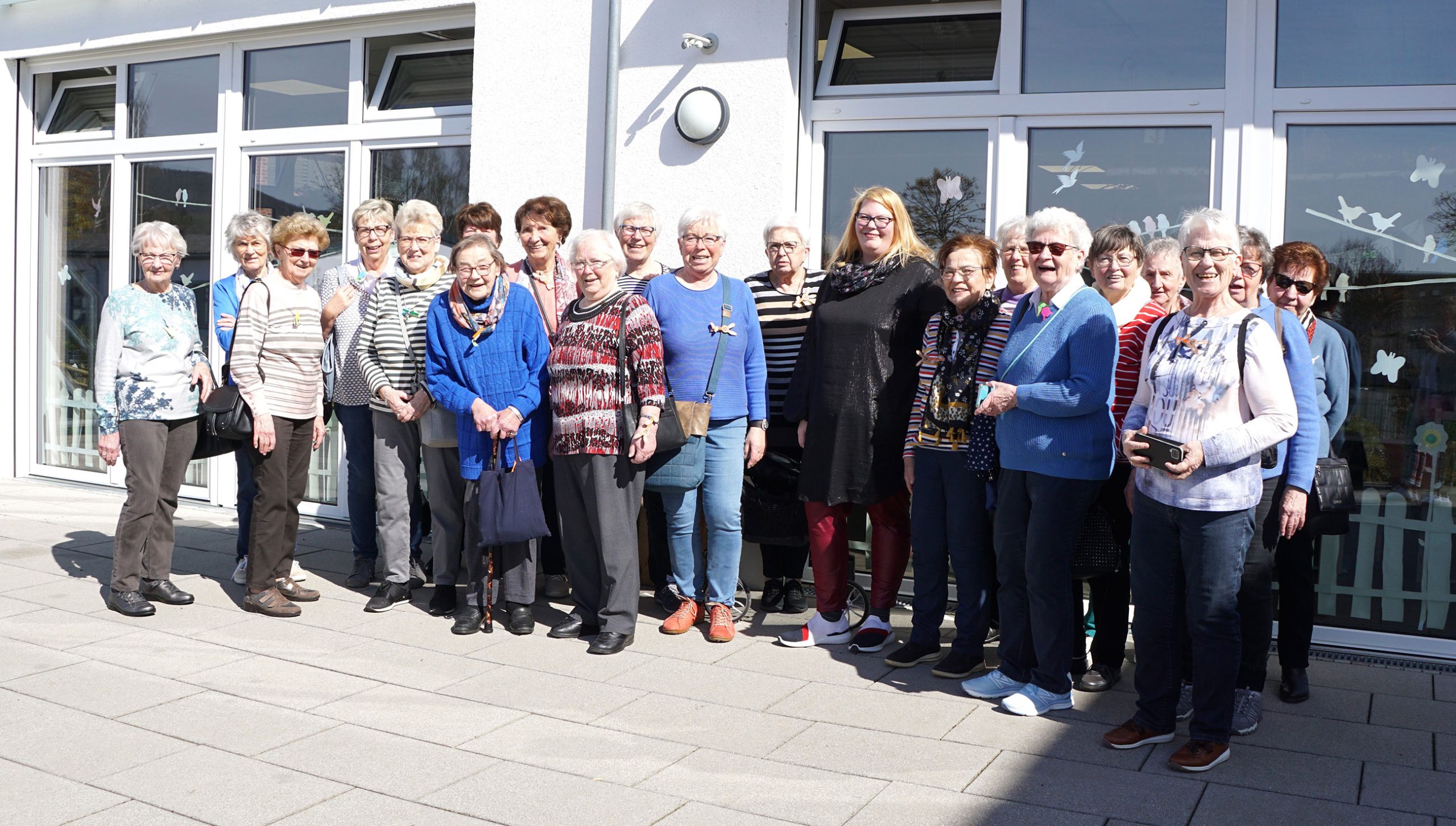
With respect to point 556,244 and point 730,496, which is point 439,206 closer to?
point 556,244

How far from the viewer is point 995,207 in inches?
239

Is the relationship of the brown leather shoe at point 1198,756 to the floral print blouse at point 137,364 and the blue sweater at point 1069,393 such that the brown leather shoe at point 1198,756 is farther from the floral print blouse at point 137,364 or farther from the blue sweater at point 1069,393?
the floral print blouse at point 137,364

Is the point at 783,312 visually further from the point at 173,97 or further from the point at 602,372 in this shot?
the point at 173,97

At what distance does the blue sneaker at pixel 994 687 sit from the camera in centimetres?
450

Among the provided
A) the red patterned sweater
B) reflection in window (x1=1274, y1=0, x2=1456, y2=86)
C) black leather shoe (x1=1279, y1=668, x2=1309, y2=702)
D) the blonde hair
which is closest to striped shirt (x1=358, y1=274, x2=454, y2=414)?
the red patterned sweater

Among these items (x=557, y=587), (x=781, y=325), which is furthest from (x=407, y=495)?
(x=781, y=325)

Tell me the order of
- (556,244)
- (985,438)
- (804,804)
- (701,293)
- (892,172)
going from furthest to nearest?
(892,172), (556,244), (701,293), (985,438), (804,804)

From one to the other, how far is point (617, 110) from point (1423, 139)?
385cm

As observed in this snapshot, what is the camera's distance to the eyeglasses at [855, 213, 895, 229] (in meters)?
5.00

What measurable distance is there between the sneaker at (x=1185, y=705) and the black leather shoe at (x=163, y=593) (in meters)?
4.24

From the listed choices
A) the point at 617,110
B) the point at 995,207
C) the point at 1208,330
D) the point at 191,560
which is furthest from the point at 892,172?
the point at 191,560

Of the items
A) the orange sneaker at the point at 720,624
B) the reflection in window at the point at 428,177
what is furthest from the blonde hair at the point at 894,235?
the reflection in window at the point at 428,177

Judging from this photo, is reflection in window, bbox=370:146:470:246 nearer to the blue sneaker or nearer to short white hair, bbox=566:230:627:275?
short white hair, bbox=566:230:627:275

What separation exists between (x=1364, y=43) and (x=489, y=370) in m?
3.98
